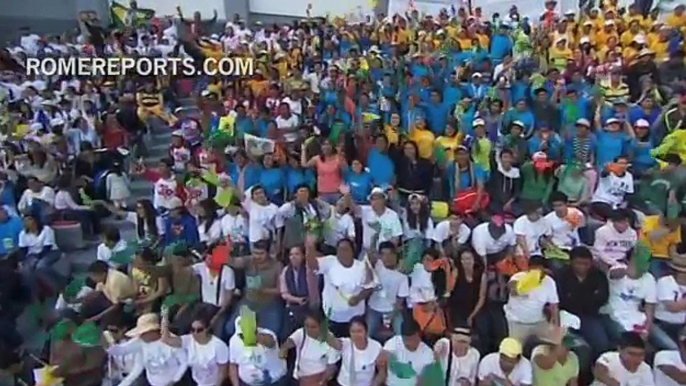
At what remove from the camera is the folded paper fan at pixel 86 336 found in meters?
7.20

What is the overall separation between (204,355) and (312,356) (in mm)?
887

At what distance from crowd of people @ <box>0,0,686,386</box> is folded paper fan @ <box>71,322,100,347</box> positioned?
0.03m

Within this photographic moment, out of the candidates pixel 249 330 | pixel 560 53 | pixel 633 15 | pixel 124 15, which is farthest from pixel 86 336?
pixel 124 15

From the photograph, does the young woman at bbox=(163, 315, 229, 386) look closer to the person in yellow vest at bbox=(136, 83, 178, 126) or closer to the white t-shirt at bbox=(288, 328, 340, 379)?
the white t-shirt at bbox=(288, 328, 340, 379)

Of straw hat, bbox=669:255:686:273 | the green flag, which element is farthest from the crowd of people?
the green flag

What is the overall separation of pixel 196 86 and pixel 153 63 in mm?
1199

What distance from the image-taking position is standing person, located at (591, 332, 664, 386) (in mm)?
6273

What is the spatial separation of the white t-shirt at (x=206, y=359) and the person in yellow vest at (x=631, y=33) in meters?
8.56

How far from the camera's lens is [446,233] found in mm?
8242

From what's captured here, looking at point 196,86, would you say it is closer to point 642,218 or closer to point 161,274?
point 161,274

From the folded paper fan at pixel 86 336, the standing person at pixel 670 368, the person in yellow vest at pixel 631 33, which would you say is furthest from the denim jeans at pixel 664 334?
the person in yellow vest at pixel 631 33

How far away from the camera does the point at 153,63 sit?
624 inches

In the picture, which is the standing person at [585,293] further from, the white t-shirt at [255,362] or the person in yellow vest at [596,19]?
the person in yellow vest at [596,19]

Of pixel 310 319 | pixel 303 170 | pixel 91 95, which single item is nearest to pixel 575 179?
pixel 303 170
